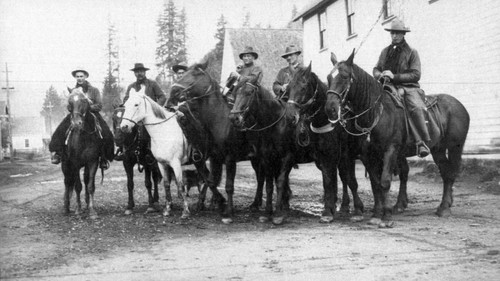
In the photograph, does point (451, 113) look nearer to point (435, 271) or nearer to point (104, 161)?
point (435, 271)

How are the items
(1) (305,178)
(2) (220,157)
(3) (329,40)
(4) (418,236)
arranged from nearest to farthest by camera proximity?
1. (4) (418,236)
2. (2) (220,157)
3. (1) (305,178)
4. (3) (329,40)

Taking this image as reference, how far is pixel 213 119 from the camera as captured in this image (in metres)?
9.33

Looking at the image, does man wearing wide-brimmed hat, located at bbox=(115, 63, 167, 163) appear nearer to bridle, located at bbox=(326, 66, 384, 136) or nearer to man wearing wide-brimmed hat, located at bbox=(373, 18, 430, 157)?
bridle, located at bbox=(326, 66, 384, 136)

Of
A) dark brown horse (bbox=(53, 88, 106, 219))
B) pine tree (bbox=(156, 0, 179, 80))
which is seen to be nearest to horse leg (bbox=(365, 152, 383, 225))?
dark brown horse (bbox=(53, 88, 106, 219))

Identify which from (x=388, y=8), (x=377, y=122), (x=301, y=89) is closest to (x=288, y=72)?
(x=301, y=89)

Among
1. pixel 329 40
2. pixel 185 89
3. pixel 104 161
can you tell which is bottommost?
pixel 104 161

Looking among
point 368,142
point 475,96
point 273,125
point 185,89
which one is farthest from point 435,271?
point 475,96

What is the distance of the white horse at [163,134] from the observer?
956 centimetres

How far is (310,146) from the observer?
898 centimetres

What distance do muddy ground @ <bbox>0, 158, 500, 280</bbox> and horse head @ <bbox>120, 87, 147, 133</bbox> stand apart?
5.74ft

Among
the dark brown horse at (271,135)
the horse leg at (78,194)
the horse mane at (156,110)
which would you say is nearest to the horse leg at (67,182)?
the horse leg at (78,194)

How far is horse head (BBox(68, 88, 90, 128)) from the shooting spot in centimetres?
928

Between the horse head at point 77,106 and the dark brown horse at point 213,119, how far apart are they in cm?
157

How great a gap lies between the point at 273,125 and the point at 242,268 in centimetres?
356
